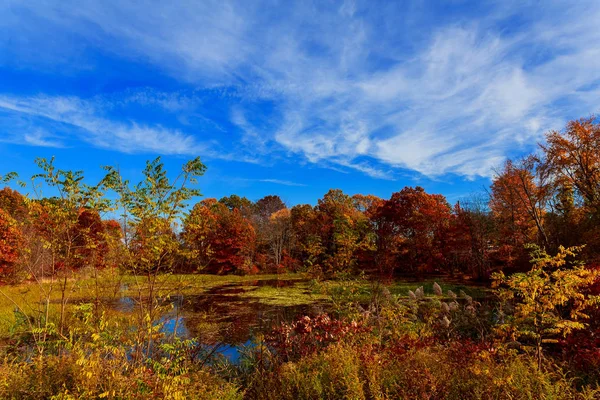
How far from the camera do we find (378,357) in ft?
16.8

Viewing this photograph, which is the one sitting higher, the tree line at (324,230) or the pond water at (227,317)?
the tree line at (324,230)

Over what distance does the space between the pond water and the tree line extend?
195 centimetres

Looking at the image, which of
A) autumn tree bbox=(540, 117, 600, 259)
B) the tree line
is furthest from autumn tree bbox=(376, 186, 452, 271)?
autumn tree bbox=(540, 117, 600, 259)

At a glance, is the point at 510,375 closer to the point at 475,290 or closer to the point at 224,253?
the point at 475,290

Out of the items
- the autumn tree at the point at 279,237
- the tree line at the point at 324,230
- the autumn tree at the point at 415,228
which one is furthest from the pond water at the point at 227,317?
the autumn tree at the point at 279,237

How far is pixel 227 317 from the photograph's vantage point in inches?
509

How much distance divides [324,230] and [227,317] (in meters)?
19.9

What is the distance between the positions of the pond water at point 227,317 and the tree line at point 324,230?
1.95m

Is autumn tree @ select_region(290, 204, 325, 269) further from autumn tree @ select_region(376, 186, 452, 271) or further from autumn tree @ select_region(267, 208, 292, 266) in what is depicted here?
autumn tree @ select_region(376, 186, 452, 271)

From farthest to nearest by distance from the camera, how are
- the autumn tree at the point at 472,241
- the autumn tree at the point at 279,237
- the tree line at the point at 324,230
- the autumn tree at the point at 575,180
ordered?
the autumn tree at the point at 279,237, the autumn tree at the point at 472,241, the autumn tree at the point at 575,180, the tree line at the point at 324,230

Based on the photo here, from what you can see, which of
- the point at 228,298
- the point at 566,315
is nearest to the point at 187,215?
the point at 566,315

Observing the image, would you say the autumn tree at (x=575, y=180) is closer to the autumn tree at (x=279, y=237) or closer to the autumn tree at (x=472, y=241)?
the autumn tree at (x=472, y=241)

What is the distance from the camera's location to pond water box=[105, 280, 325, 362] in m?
9.44

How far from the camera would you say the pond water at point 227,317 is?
944 centimetres
